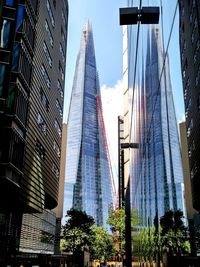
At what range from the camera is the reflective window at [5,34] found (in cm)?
2605

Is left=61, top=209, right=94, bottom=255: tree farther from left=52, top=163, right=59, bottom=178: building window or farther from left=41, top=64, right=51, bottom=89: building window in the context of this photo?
left=41, top=64, right=51, bottom=89: building window

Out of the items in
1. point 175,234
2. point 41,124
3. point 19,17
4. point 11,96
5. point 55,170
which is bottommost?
point 175,234

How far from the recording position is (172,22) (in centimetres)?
1215

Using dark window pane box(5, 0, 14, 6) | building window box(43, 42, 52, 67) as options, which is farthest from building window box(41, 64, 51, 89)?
dark window pane box(5, 0, 14, 6)

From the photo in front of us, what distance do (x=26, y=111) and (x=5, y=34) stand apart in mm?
5995

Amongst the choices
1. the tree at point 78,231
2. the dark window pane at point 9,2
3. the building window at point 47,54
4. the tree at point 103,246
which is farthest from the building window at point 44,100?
the tree at point 103,246

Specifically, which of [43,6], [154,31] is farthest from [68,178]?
[154,31]

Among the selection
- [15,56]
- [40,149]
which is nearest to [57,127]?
[40,149]

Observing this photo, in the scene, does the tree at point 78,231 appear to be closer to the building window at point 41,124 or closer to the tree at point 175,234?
the building window at point 41,124

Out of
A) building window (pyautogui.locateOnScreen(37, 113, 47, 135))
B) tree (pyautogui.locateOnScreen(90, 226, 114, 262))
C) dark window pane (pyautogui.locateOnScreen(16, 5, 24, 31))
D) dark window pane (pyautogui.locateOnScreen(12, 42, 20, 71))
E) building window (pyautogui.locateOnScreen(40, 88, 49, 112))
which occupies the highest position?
dark window pane (pyautogui.locateOnScreen(16, 5, 24, 31))

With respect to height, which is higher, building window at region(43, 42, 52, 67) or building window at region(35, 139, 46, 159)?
building window at region(43, 42, 52, 67)

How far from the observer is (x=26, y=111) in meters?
29.2

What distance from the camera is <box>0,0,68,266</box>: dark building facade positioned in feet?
84.2

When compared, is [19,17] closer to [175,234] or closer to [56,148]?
[56,148]
